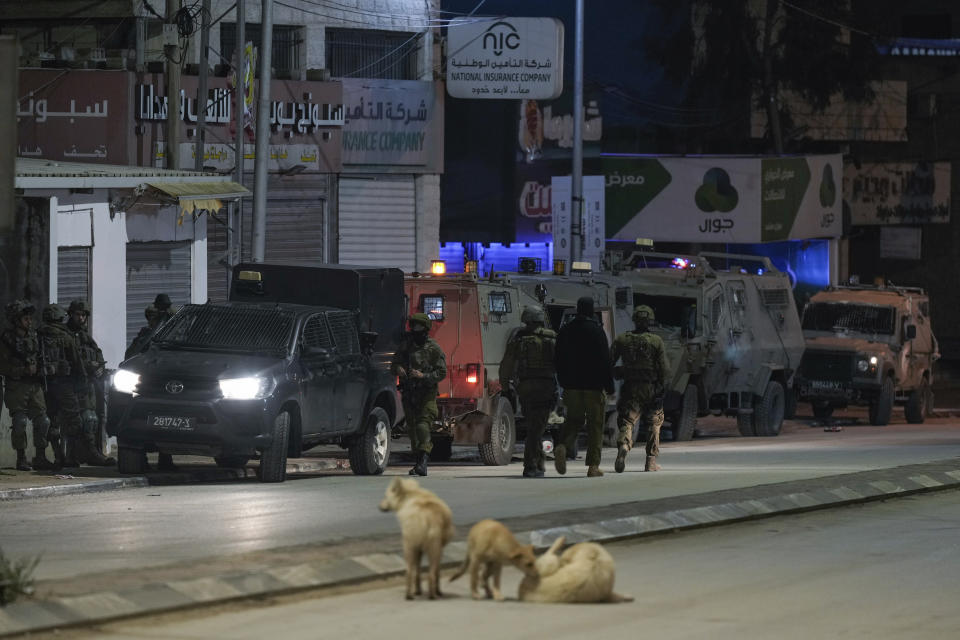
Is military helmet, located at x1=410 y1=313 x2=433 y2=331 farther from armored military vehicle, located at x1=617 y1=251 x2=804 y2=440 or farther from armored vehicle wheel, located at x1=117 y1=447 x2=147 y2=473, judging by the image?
armored military vehicle, located at x1=617 y1=251 x2=804 y2=440

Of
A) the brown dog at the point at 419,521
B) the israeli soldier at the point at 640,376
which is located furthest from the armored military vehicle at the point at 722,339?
the brown dog at the point at 419,521

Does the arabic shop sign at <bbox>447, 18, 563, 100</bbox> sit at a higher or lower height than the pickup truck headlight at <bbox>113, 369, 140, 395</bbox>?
higher

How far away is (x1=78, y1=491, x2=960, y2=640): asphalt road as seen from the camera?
9.41m

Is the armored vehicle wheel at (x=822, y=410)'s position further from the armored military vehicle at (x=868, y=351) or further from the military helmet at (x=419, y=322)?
the military helmet at (x=419, y=322)

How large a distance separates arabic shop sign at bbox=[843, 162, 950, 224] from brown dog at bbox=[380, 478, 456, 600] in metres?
46.1

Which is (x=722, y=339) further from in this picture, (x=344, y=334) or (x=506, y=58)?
(x=344, y=334)

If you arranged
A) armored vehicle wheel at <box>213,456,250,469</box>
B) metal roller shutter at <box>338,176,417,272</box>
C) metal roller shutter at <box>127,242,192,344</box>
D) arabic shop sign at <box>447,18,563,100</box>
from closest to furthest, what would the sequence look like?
armored vehicle wheel at <box>213,456,250,469</box> < metal roller shutter at <box>127,242,192,344</box> < arabic shop sign at <box>447,18,563,100</box> < metal roller shutter at <box>338,176,417,272</box>

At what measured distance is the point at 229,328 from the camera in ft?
63.3

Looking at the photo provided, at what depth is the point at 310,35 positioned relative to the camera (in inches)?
1475

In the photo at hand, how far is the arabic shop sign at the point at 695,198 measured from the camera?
48.2m

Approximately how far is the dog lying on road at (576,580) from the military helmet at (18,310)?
1016 centimetres

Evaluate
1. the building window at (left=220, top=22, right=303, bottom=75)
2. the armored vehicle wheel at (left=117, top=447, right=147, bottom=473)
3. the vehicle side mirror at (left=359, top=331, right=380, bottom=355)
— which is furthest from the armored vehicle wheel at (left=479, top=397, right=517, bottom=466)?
the building window at (left=220, top=22, right=303, bottom=75)

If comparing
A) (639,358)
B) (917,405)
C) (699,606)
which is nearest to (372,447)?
(639,358)

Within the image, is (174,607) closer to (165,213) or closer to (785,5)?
(165,213)
